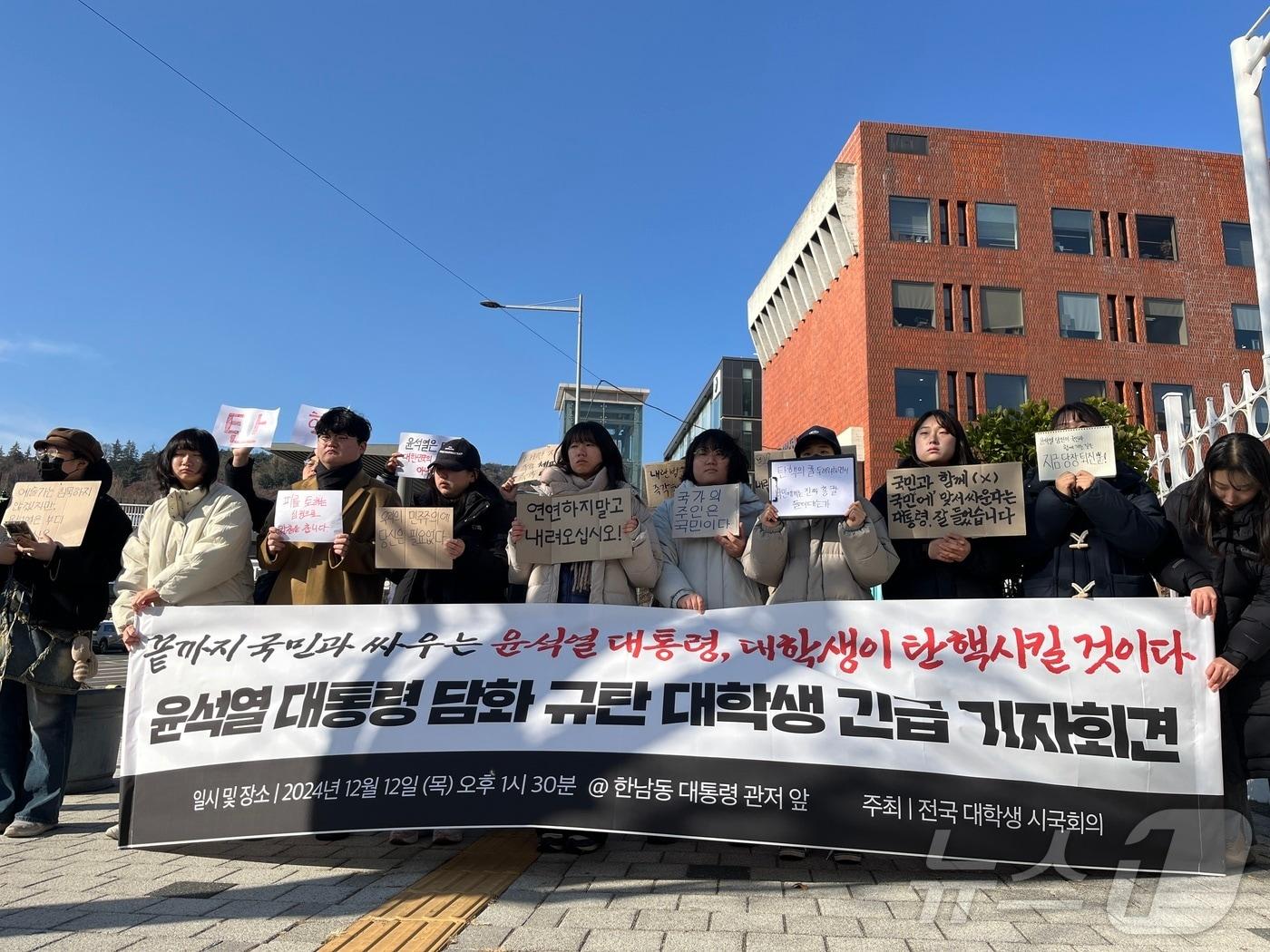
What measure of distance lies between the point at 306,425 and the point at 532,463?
1357mm

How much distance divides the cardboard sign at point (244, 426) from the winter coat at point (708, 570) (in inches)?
83.4

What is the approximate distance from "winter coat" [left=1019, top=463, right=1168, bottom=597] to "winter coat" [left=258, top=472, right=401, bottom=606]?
10.6 feet

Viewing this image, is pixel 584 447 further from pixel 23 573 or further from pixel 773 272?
pixel 773 272

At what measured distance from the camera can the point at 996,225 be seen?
102 feet

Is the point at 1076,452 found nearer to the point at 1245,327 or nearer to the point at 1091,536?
the point at 1091,536

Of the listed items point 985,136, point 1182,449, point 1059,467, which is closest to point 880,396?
point 985,136

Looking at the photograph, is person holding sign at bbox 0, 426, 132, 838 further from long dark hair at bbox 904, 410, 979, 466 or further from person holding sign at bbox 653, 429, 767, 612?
long dark hair at bbox 904, 410, 979, 466

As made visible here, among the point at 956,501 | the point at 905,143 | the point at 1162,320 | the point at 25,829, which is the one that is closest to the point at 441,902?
the point at 25,829

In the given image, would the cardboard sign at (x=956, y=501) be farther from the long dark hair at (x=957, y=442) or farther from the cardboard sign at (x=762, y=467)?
the cardboard sign at (x=762, y=467)

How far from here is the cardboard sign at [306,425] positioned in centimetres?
491

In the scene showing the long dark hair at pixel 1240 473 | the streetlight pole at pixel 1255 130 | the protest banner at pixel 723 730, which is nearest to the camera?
the protest banner at pixel 723 730

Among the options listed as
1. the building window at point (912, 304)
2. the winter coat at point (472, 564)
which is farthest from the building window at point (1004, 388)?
the winter coat at point (472, 564)

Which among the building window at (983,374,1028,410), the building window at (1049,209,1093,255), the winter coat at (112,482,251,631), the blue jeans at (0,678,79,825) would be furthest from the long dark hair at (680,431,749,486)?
the building window at (1049,209,1093,255)

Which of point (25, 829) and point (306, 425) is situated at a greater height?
point (306, 425)
